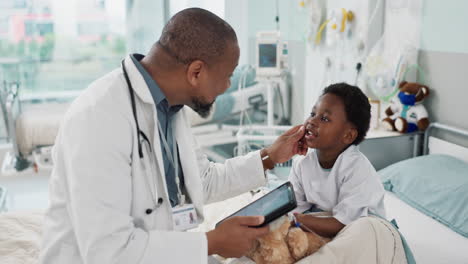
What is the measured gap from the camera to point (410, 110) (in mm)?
2803

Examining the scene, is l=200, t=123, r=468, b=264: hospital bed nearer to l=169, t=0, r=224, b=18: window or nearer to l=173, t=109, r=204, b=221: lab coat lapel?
l=173, t=109, r=204, b=221: lab coat lapel

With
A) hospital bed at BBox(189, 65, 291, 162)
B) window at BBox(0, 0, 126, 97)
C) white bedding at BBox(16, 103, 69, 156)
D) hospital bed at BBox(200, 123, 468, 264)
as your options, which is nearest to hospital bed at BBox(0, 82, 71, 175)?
white bedding at BBox(16, 103, 69, 156)

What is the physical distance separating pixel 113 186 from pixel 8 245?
922 millimetres

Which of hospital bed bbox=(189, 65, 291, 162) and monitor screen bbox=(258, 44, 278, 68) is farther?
hospital bed bbox=(189, 65, 291, 162)

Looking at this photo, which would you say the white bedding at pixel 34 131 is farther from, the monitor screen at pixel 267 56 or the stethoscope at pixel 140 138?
the stethoscope at pixel 140 138

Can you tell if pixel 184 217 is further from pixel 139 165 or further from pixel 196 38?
pixel 196 38

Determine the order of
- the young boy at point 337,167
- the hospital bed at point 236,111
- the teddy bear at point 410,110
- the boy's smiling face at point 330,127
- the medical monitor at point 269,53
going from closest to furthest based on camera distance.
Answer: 1. the young boy at point 337,167
2. the boy's smiling face at point 330,127
3. the teddy bear at point 410,110
4. the medical monitor at point 269,53
5. the hospital bed at point 236,111

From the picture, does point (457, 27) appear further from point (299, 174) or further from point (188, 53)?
point (188, 53)

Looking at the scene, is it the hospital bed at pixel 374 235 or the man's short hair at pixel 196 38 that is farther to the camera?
the hospital bed at pixel 374 235

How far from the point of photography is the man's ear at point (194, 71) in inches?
Answer: 48.9

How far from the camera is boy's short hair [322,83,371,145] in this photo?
170cm

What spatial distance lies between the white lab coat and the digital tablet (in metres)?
0.21

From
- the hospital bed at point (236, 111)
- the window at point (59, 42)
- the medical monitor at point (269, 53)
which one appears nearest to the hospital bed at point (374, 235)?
the medical monitor at point (269, 53)

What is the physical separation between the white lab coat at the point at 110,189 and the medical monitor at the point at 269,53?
7.41 feet
